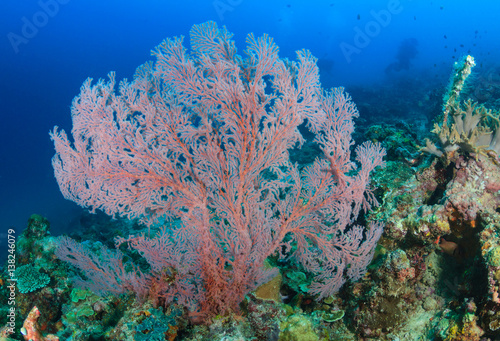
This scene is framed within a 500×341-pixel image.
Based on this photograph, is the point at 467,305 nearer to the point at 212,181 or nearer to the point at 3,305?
the point at 212,181

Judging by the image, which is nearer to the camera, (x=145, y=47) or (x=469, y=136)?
(x=469, y=136)

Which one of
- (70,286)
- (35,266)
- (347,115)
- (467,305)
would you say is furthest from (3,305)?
(467,305)

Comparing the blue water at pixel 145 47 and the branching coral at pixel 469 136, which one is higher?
the blue water at pixel 145 47

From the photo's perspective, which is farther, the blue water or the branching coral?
the blue water

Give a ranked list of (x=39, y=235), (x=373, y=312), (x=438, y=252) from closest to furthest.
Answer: (x=373, y=312) → (x=438, y=252) → (x=39, y=235)

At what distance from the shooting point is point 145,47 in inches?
3954

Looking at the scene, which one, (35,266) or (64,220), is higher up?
(64,220)

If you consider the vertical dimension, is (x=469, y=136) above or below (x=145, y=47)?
below

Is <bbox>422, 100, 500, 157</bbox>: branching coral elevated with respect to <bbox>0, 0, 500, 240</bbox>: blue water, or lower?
lower

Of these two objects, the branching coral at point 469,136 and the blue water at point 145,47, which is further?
the blue water at point 145,47

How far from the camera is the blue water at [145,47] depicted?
3806 cm

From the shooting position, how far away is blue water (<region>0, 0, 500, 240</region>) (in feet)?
125

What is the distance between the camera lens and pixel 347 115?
378 cm

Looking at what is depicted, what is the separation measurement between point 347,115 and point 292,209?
5.36 feet
